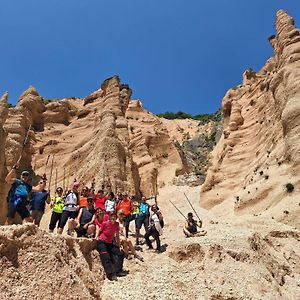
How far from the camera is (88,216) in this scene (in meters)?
12.7

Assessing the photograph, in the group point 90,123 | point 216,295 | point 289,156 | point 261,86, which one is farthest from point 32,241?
point 261,86

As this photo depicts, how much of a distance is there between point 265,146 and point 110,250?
898 inches

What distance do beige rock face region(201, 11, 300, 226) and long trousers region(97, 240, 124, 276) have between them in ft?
40.1

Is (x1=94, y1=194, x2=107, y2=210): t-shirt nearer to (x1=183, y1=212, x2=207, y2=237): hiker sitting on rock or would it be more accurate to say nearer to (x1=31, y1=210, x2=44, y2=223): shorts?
(x1=31, y1=210, x2=44, y2=223): shorts

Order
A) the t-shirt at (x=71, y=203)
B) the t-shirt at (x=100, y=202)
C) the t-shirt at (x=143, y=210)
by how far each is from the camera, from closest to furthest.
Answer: the t-shirt at (x=71, y=203) → the t-shirt at (x=100, y=202) → the t-shirt at (x=143, y=210)

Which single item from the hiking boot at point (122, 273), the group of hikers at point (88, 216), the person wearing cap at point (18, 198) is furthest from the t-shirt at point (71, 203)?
the hiking boot at point (122, 273)

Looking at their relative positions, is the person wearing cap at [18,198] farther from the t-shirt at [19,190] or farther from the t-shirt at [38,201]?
the t-shirt at [38,201]

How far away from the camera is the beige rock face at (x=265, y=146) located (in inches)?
990

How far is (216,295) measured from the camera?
11141 mm

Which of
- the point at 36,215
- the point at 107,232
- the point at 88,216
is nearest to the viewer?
the point at 107,232

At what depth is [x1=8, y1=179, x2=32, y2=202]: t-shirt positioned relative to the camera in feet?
36.2

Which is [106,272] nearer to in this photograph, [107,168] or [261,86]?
[107,168]

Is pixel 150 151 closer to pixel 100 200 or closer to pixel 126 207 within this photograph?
pixel 126 207

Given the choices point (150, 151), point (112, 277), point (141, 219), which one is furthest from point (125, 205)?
point (150, 151)
